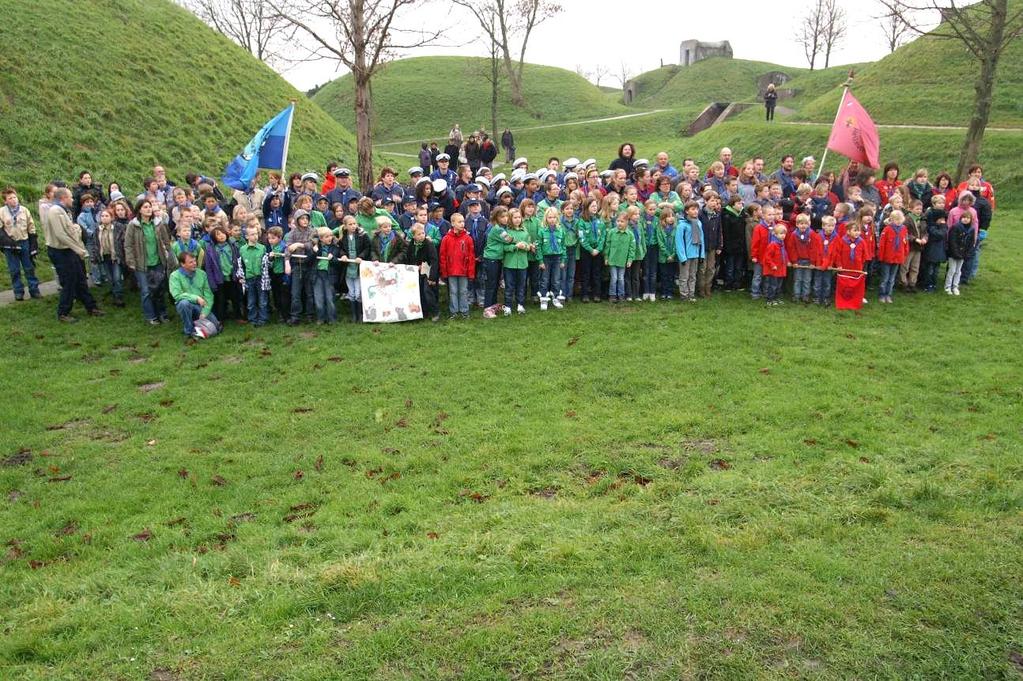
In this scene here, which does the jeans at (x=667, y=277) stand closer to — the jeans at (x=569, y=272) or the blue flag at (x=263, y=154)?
the jeans at (x=569, y=272)

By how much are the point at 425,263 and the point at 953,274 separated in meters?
10.0

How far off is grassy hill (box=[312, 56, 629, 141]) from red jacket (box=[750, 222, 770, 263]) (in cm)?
3622

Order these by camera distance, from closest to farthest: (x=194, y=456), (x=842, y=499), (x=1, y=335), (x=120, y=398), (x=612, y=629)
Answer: (x=612, y=629), (x=842, y=499), (x=194, y=456), (x=120, y=398), (x=1, y=335)

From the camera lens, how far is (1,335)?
12781 millimetres

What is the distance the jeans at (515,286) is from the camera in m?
13.8

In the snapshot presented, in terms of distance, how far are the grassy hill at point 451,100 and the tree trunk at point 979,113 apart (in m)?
31.6

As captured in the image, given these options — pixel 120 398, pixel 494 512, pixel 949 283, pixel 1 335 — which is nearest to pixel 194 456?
pixel 120 398

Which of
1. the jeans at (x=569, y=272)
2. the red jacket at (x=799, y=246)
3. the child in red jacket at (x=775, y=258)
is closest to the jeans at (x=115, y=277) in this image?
the jeans at (x=569, y=272)

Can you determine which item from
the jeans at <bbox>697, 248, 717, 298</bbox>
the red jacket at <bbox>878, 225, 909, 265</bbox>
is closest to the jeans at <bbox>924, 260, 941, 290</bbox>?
the red jacket at <bbox>878, 225, 909, 265</bbox>

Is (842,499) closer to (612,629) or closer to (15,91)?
(612,629)

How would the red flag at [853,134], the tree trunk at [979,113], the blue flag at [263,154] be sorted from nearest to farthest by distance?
the blue flag at [263,154], the red flag at [853,134], the tree trunk at [979,113]

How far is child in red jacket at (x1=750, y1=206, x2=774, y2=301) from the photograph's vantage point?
14.0 m

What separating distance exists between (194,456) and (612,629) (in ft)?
18.1

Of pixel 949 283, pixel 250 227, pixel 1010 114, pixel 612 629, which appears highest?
pixel 1010 114
